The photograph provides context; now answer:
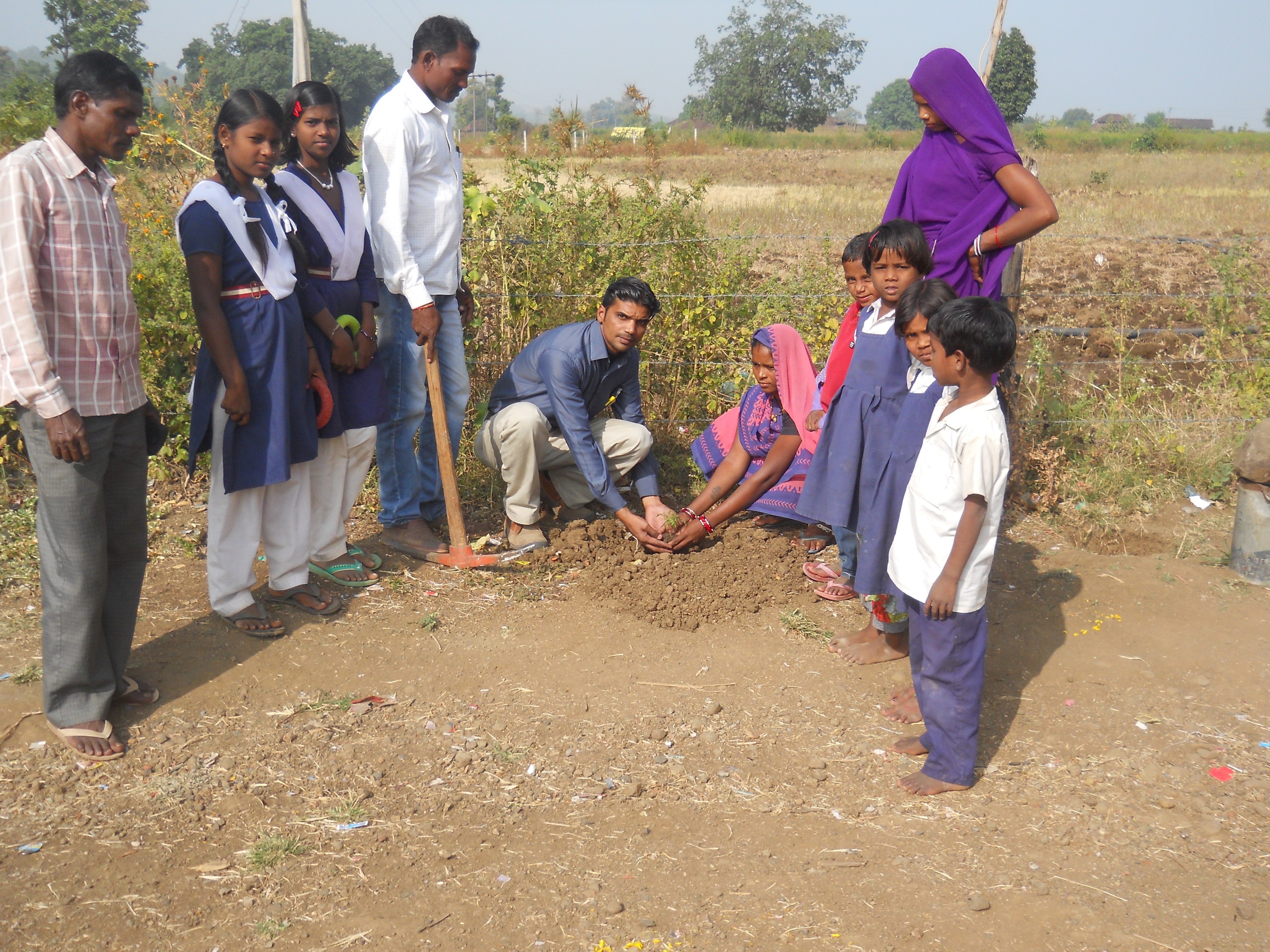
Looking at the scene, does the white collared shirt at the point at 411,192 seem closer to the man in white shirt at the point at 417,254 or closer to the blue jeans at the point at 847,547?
the man in white shirt at the point at 417,254

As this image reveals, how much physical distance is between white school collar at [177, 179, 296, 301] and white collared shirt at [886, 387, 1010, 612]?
226 centimetres

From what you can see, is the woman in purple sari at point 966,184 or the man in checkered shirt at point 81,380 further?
the woman in purple sari at point 966,184

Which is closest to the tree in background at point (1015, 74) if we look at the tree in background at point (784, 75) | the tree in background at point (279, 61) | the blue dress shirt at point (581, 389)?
the tree in background at point (784, 75)

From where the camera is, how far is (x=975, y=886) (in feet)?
7.75

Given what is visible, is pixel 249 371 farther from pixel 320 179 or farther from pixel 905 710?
pixel 905 710

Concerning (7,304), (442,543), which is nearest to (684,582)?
(442,543)

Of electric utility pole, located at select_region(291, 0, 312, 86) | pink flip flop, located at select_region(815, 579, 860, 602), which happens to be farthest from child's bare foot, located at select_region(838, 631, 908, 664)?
electric utility pole, located at select_region(291, 0, 312, 86)

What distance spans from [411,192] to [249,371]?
112 cm

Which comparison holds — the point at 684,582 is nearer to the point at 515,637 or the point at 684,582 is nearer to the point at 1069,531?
the point at 515,637

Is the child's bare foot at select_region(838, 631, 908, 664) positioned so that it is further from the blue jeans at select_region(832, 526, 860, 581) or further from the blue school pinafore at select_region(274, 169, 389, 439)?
the blue school pinafore at select_region(274, 169, 389, 439)

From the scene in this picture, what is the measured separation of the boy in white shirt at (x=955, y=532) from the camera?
2.57 metres

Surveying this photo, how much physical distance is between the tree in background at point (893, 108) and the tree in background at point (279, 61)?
53303 mm

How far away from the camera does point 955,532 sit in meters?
2.66

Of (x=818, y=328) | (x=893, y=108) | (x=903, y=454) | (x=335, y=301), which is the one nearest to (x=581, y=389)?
(x=335, y=301)
